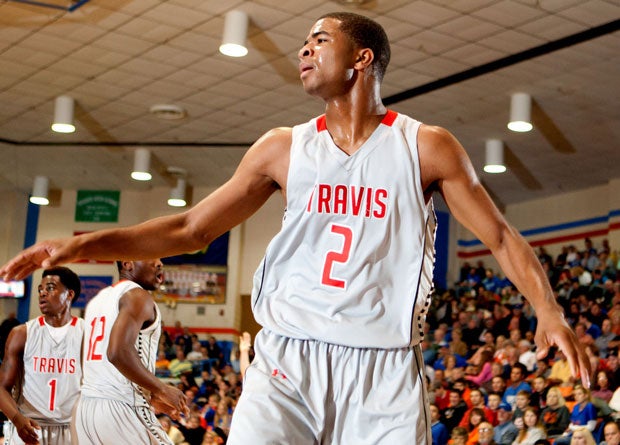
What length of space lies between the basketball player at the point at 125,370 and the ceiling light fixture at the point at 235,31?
6.45 meters

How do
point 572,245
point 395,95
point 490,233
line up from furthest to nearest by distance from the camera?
1. point 572,245
2. point 395,95
3. point 490,233

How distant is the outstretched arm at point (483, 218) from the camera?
3.01 m

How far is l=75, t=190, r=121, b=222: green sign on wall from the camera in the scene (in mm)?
23688

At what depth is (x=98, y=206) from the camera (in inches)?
937

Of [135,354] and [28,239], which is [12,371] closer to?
[135,354]

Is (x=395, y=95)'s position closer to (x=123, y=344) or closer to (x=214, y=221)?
(x=123, y=344)

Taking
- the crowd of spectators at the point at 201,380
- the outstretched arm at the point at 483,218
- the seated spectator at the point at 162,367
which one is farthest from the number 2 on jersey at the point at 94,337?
the seated spectator at the point at 162,367

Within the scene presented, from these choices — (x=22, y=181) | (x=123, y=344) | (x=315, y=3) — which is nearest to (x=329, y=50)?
(x=123, y=344)

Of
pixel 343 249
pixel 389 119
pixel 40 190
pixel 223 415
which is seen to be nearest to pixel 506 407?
pixel 223 415

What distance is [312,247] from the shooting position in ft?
10.8

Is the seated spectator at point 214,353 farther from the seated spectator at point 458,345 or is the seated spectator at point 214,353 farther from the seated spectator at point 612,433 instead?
Result: the seated spectator at point 612,433

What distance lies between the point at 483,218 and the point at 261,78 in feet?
39.4

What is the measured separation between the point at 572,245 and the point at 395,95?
7635mm

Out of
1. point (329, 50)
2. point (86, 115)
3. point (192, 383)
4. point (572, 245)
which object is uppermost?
point (86, 115)
